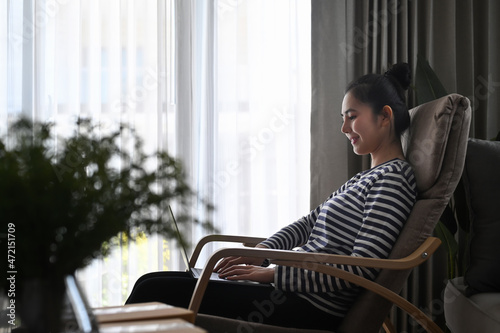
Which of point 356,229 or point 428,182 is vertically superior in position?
point 428,182

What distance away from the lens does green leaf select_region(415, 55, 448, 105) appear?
8.07ft

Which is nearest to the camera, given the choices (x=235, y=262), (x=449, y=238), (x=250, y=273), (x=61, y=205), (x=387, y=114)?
(x=61, y=205)

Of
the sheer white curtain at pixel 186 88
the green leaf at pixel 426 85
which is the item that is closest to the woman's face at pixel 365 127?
the green leaf at pixel 426 85

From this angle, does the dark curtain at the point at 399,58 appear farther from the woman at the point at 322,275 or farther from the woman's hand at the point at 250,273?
the woman's hand at the point at 250,273

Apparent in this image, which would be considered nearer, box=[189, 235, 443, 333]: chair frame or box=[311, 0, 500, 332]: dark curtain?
box=[189, 235, 443, 333]: chair frame

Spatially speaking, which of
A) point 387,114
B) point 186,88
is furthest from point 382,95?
point 186,88

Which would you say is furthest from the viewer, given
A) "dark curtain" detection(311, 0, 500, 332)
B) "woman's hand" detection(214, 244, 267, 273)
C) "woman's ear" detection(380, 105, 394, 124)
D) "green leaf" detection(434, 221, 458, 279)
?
"dark curtain" detection(311, 0, 500, 332)

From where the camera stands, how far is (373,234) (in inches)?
62.2

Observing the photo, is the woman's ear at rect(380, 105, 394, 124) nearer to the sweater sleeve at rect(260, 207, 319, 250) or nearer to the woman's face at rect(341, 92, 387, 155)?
the woman's face at rect(341, 92, 387, 155)

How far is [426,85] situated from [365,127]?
A: 760 mm

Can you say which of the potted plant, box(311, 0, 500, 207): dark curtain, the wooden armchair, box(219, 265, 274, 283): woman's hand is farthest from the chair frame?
box(311, 0, 500, 207): dark curtain

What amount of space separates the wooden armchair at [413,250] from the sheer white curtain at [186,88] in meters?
1.03

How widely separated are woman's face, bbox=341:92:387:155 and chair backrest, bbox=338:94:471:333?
13 cm

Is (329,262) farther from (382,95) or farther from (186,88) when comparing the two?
(186,88)
